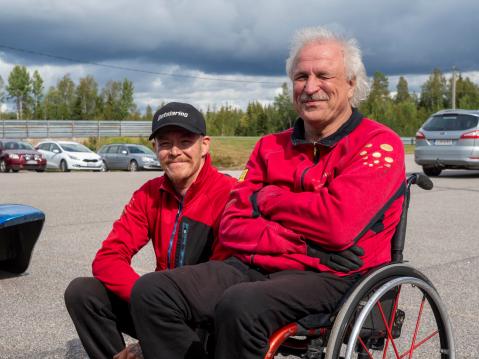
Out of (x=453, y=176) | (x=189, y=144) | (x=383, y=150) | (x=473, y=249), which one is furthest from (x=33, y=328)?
(x=453, y=176)

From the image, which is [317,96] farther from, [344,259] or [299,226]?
[344,259]

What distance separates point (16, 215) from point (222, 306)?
11.8ft

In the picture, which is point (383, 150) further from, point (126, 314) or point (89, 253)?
point (89, 253)

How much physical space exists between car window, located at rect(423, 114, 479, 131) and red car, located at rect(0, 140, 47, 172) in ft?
51.5

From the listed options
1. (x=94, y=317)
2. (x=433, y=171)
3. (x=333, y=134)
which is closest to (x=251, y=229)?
(x=333, y=134)

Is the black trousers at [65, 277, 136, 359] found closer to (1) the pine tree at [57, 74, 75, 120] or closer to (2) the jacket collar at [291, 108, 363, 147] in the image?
(2) the jacket collar at [291, 108, 363, 147]

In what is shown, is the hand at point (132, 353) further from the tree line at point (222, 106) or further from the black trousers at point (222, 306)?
the tree line at point (222, 106)

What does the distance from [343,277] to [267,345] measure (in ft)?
1.57

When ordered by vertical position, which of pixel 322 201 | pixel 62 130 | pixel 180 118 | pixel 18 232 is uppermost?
pixel 180 118

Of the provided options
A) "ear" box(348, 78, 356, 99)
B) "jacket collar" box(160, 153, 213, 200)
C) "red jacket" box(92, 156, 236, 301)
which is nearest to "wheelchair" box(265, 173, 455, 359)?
"ear" box(348, 78, 356, 99)

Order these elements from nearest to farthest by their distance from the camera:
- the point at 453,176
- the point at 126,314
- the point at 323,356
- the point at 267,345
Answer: the point at 267,345 → the point at 323,356 → the point at 126,314 → the point at 453,176

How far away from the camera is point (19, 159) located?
85.1 ft

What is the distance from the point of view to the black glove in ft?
8.73

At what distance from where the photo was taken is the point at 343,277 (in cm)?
270
